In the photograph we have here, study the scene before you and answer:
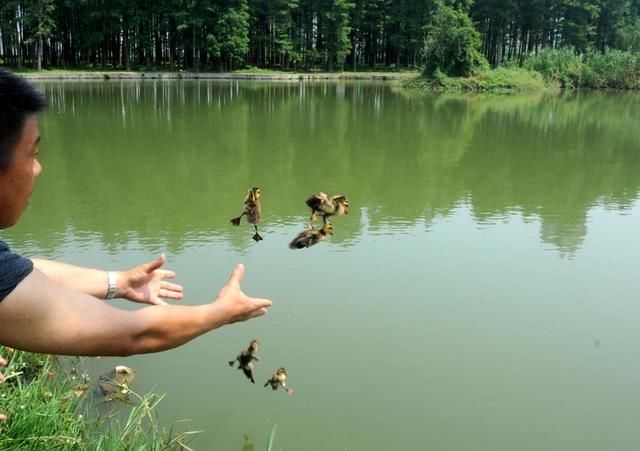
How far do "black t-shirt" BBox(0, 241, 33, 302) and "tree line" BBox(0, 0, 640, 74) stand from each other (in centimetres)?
3035

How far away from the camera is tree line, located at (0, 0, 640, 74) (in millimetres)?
31688

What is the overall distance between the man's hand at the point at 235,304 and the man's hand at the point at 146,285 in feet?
1.22

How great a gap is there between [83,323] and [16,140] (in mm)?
361

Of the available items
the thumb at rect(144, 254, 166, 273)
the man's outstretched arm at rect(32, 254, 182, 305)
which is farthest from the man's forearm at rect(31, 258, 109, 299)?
the thumb at rect(144, 254, 166, 273)

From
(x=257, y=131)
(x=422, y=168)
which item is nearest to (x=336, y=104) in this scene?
(x=257, y=131)

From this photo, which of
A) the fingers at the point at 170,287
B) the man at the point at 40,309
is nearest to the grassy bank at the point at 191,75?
the fingers at the point at 170,287

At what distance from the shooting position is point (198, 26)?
115 feet

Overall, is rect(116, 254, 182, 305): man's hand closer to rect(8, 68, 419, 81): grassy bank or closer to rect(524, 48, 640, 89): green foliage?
rect(8, 68, 419, 81): grassy bank

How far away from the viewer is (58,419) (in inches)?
93.5

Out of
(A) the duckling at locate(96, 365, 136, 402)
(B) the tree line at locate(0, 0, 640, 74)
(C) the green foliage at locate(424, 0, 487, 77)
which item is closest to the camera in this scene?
(A) the duckling at locate(96, 365, 136, 402)

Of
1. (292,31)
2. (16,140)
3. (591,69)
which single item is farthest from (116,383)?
(292,31)

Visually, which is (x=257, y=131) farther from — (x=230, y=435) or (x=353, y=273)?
(x=230, y=435)

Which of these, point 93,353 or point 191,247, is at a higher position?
point 93,353

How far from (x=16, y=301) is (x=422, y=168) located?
27.7ft
